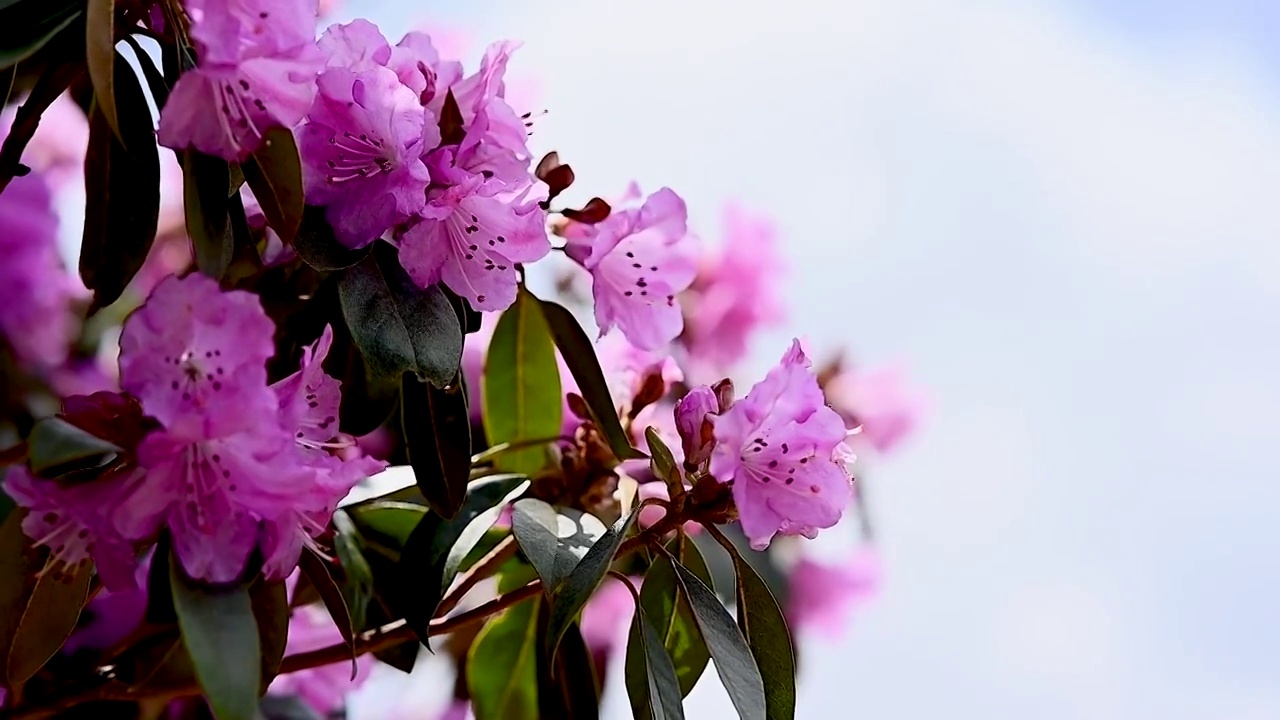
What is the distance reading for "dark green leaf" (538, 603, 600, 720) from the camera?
2.95ft

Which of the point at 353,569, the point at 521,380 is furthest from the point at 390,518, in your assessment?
the point at 521,380

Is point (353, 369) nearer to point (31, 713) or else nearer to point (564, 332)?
point (564, 332)

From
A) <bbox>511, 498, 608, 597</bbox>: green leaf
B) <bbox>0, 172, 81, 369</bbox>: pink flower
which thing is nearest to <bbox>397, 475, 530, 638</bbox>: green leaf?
<bbox>511, 498, 608, 597</bbox>: green leaf

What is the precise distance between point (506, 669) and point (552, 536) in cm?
28

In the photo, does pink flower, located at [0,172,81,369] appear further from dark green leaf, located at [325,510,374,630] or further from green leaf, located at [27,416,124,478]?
green leaf, located at [27,416,124,478]

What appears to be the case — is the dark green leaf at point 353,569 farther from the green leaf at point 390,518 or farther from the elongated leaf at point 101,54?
the elongated leaf at point 101,54

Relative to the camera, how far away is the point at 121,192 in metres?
0.73

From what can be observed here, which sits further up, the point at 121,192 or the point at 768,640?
the point at 121,192

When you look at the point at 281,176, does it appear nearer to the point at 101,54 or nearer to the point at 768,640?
the point at 101,54

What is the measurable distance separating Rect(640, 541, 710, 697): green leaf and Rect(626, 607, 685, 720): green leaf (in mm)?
23

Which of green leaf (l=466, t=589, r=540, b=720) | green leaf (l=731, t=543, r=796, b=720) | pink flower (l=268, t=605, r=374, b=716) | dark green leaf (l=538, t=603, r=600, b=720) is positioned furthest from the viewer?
pink flower (l=268, t=605, r=374, b=716)

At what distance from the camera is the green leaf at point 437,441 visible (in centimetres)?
78

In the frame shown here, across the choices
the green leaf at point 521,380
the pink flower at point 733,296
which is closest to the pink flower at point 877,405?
the pink flower at point 733,296

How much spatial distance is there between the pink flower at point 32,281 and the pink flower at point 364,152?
32.3 inches
